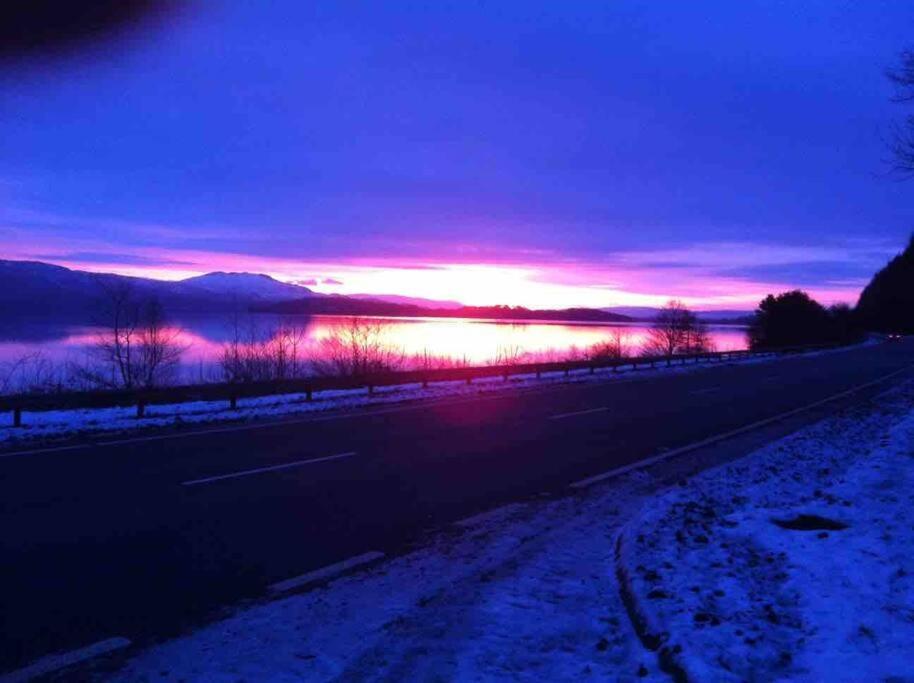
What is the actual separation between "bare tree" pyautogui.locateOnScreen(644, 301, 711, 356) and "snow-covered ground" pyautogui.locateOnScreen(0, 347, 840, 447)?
49533 mm

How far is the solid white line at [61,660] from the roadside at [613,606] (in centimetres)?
27

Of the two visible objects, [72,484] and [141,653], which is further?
[72,484]

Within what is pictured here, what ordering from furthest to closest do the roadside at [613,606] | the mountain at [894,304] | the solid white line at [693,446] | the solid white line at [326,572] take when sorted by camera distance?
1. the mountain at [894,304]
2. the solid white line at [693,446]
3. the solid white line at [326,572]
4. the roadside at [613,606]

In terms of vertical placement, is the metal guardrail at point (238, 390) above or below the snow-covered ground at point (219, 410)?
above

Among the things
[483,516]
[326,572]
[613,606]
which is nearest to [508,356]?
[483,516]

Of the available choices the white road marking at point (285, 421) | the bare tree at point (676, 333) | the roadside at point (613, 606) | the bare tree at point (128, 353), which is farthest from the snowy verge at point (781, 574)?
the bare tree at point (676, 333)

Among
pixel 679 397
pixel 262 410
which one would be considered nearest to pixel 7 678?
pixel 262 410

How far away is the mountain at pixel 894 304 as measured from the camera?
99688mm

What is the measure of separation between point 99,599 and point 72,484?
4.15 meters

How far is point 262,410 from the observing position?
16.6 m

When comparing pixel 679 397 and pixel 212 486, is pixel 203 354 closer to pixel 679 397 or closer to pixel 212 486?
pixel 679 397

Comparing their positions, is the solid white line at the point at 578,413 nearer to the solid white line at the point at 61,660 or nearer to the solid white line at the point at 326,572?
the solid white line at the point at 326,572

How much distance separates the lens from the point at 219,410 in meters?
16.7

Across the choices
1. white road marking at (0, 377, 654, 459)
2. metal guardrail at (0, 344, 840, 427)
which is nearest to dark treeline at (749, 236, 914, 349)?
metal guardrail at (0, 344, 840, 427)
